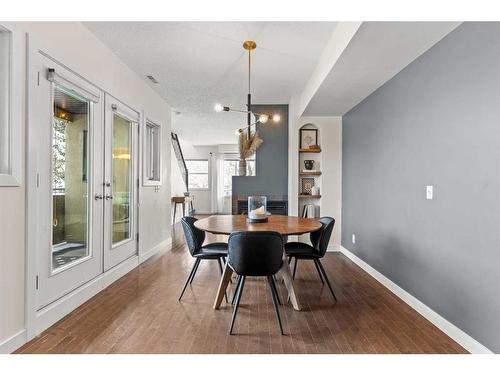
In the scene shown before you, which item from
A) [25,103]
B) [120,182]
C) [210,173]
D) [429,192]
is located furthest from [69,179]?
[210,173]

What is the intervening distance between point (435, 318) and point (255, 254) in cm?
153

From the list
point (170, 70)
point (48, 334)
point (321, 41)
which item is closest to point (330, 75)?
point (321, 41)

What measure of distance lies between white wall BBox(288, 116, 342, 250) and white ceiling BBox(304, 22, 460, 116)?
3.62 feet

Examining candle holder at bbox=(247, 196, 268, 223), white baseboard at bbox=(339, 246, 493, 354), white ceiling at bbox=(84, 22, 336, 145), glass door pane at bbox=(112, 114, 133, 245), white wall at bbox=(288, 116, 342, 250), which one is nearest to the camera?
white baseboard at bbox=(339, 246, 493, 354)

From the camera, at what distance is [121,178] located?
3.75 m

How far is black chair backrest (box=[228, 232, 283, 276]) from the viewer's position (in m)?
2.21

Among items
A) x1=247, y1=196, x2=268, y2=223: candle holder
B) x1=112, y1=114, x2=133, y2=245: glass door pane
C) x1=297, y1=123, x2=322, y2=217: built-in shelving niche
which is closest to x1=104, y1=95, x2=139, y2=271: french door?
x1=112, y1=114, x2=133, y2=245: glass door pane

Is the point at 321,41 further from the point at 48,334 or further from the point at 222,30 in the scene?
the point at 48,334

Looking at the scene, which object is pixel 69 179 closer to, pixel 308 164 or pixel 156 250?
pixel 156 250

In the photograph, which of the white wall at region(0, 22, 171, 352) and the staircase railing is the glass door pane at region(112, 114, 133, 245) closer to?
the white wall at region(0, 22, 171, 352)

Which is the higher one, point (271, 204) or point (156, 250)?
point (271, 204)

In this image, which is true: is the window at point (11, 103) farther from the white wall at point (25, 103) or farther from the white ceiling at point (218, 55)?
the white ceiling at point (218, 55)
